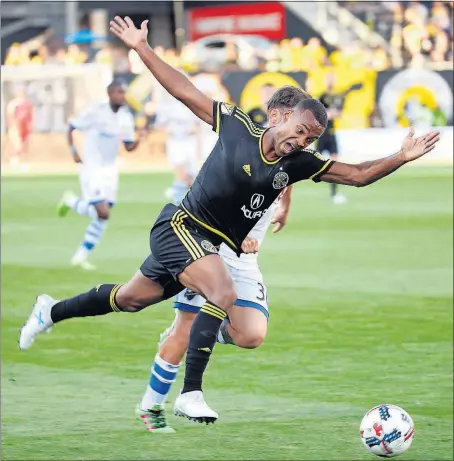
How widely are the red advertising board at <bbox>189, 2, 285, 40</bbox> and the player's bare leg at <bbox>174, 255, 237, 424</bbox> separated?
114 feet

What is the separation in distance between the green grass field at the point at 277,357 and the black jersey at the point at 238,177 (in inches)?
61.0

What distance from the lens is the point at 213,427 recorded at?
9.12m

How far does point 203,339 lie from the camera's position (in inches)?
293

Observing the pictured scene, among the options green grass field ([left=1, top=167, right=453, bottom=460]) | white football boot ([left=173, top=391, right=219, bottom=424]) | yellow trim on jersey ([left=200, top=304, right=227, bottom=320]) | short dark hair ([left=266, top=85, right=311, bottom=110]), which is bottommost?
green grass field ([left=1, top=167, right=453, bottom=460])

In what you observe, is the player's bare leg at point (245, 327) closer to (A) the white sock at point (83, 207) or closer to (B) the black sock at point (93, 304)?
(B) the black sock at point (93, 304)

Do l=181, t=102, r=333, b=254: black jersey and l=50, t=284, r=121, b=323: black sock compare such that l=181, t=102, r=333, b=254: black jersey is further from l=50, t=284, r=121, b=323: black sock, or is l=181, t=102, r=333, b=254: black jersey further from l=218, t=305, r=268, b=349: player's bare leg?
l=50, t=284, r=121, b=323: black sock

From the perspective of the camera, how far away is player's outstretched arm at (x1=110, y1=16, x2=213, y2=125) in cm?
759

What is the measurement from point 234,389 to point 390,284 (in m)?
5.84

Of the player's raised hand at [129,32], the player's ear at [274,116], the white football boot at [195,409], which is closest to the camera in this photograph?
the white football boot at [195,409]

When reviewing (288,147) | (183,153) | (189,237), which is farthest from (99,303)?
(183,153)

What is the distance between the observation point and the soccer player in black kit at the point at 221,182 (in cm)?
736

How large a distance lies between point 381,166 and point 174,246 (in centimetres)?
129

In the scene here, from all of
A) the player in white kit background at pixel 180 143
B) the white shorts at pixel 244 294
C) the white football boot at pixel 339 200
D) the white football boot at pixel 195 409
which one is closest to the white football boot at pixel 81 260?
the player in white kit background at pixel 180 143

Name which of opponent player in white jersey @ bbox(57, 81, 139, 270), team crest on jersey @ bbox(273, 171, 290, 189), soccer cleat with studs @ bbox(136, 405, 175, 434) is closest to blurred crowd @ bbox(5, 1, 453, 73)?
opponent player in white jersey @ bbox(57, 81, 139, 270)
